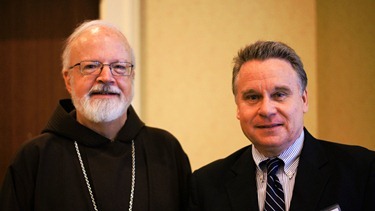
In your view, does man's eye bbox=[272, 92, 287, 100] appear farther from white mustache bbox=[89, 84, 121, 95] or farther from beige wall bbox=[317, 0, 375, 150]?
beige wall bbox=[317, 0, 375, 150]

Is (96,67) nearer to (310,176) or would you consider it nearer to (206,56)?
(310,176)

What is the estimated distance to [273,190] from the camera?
1.60m

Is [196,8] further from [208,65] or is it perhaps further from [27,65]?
[27,65]

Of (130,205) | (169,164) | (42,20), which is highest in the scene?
(42,20)

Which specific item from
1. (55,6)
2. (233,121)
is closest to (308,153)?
(233,121)

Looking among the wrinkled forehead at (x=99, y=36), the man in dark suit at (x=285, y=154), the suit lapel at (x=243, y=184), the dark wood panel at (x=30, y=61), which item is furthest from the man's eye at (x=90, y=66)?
the dark wood panel at (x=30, y=61)

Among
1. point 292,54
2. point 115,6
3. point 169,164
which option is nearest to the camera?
point 292,54

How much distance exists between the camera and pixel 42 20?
3.21 meters

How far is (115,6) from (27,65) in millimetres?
908

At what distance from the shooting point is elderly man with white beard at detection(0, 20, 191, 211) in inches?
73.7

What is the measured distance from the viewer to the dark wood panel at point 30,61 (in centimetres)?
321

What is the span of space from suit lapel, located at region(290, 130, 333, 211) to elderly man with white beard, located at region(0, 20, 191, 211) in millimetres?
698

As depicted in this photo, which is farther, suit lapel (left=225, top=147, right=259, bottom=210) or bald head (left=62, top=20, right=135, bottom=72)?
bald head (left=62, top=20, right=135, bottom=72)

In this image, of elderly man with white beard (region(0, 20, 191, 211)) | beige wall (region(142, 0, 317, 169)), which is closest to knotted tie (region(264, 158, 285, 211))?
elderly man with white beard (region(0, 20, 191, 211))
